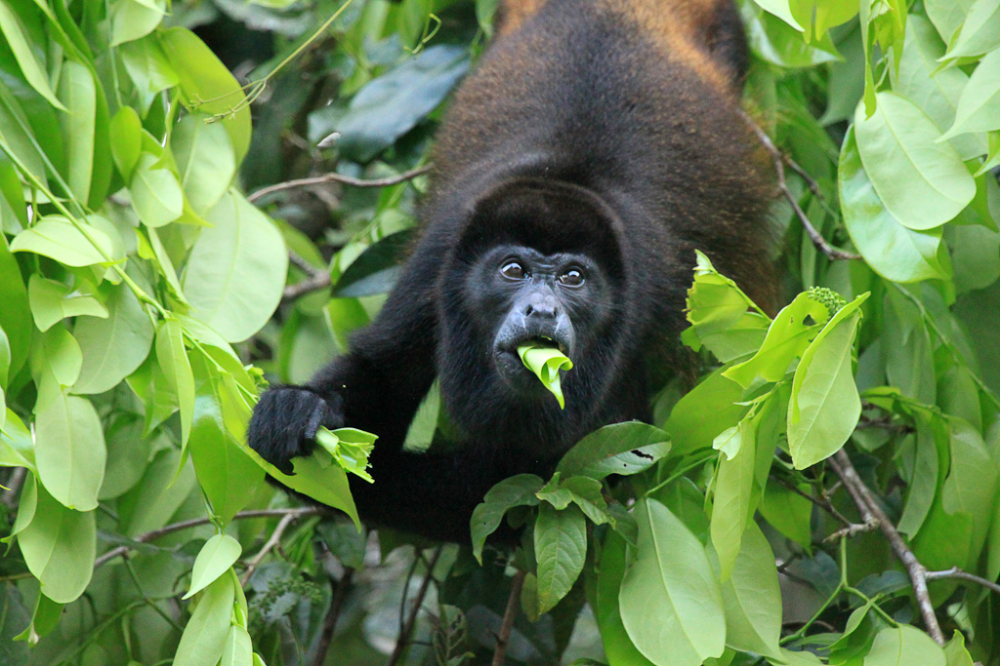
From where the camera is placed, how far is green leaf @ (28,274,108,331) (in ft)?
5.21

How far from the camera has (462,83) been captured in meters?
3.04

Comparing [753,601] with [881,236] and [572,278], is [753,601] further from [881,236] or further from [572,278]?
[572,278]

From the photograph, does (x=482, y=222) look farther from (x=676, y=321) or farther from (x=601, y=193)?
(x=676, y=321)

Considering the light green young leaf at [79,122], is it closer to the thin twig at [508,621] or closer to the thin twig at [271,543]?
the thin twig at [271,543]

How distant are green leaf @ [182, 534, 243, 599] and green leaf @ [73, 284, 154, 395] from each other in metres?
0.36

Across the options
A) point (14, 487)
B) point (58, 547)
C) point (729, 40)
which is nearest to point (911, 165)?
point (58, 547)

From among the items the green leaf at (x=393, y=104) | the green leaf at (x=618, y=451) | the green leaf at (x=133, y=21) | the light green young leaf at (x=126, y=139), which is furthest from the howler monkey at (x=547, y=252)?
the green leaf at (x=133, y=21)

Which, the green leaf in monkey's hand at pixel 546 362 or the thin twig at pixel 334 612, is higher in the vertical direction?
the green leaf in monkey's hand at pixel 546 362

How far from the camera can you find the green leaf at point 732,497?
140cm

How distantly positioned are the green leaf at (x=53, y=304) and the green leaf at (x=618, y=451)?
2.85ft

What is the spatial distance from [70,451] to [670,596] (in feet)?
3.29

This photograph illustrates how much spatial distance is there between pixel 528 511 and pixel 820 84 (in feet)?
5.50

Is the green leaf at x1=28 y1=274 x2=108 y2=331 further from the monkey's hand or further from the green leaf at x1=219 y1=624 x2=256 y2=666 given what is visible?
the green leaf at x1=219 y1=624 x2=256 y2=666

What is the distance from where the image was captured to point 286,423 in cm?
185
